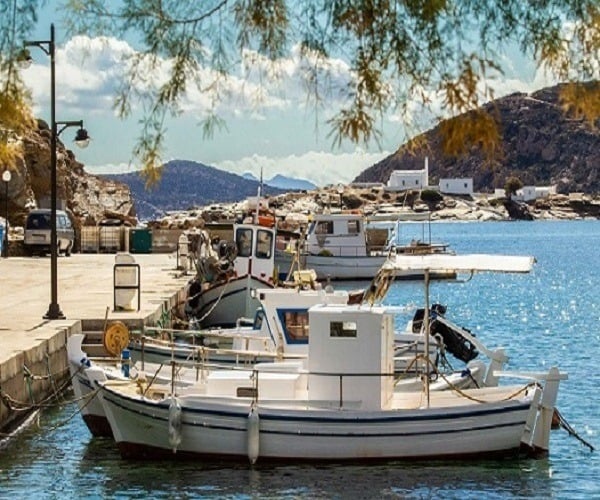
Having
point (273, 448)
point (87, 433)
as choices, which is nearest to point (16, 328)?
point (87, 433)

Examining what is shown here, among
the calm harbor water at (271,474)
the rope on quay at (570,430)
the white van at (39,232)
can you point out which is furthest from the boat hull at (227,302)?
the white van at (39,232)

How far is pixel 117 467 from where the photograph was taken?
66.6ft

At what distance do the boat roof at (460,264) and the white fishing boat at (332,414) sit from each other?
1145mm

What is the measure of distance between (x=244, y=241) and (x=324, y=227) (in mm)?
28162

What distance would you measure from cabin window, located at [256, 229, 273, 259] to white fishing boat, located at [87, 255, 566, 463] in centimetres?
1852

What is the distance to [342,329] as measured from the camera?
64.1ft

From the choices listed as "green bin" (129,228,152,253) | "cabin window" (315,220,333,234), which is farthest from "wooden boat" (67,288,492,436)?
"green bin" (129,228,152,253)

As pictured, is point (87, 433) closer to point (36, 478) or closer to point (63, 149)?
point (36, 478)

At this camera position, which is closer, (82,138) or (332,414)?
(332,414)

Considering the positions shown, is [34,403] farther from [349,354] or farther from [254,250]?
[254,250]

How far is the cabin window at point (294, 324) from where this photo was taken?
78.3 feet

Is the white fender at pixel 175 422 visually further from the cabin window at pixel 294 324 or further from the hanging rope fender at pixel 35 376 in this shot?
the cabin window at pixel 294 324

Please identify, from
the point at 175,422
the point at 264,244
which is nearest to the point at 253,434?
the point at 175,422

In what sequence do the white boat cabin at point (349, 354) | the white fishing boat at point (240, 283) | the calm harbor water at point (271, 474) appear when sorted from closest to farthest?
the calm harbor water at point (271, 474)
the white boat cabin at point (349, 354)
the white fishing boat at point (240, 283)
